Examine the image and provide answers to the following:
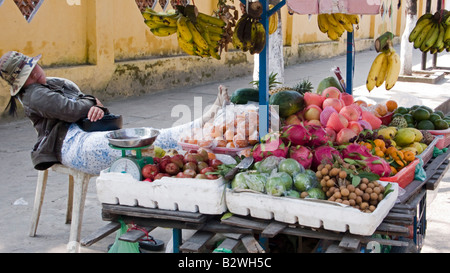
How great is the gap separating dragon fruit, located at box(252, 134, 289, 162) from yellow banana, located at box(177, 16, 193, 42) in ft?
2.49

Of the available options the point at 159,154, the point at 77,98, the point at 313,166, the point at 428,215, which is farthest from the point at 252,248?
the point at 428,215

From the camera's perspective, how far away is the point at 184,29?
9.66 feet

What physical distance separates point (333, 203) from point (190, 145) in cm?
123

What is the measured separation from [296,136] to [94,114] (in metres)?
1.51

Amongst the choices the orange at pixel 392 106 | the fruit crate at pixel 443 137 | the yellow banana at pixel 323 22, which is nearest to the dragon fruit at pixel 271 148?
the fruit crate at pixel 443 137

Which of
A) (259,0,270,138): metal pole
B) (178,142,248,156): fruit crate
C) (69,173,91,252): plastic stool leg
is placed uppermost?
(259,0,270,138): metal pole

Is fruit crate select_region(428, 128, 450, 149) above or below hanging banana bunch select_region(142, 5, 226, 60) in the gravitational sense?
below

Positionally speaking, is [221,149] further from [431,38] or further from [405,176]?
[431,38]

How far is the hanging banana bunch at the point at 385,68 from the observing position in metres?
3.77

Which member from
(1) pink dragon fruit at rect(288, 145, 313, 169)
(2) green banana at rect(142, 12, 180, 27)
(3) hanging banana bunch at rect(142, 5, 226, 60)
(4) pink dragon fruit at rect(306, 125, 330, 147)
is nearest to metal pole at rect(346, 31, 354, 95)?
(3) hanging banana bunch at rect(142, 5, 226, 60)

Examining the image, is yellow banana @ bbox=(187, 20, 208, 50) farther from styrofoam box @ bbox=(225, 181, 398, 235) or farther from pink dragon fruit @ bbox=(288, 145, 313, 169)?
styrofoam box @ bbox=(225, 181, 398, 235)

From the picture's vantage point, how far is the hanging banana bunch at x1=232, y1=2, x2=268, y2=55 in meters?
2.83

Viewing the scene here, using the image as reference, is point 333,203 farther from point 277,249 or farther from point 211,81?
point 211,81

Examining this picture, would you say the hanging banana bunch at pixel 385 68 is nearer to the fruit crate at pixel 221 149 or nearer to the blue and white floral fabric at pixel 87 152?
the fruit crate at pixel 221 149
